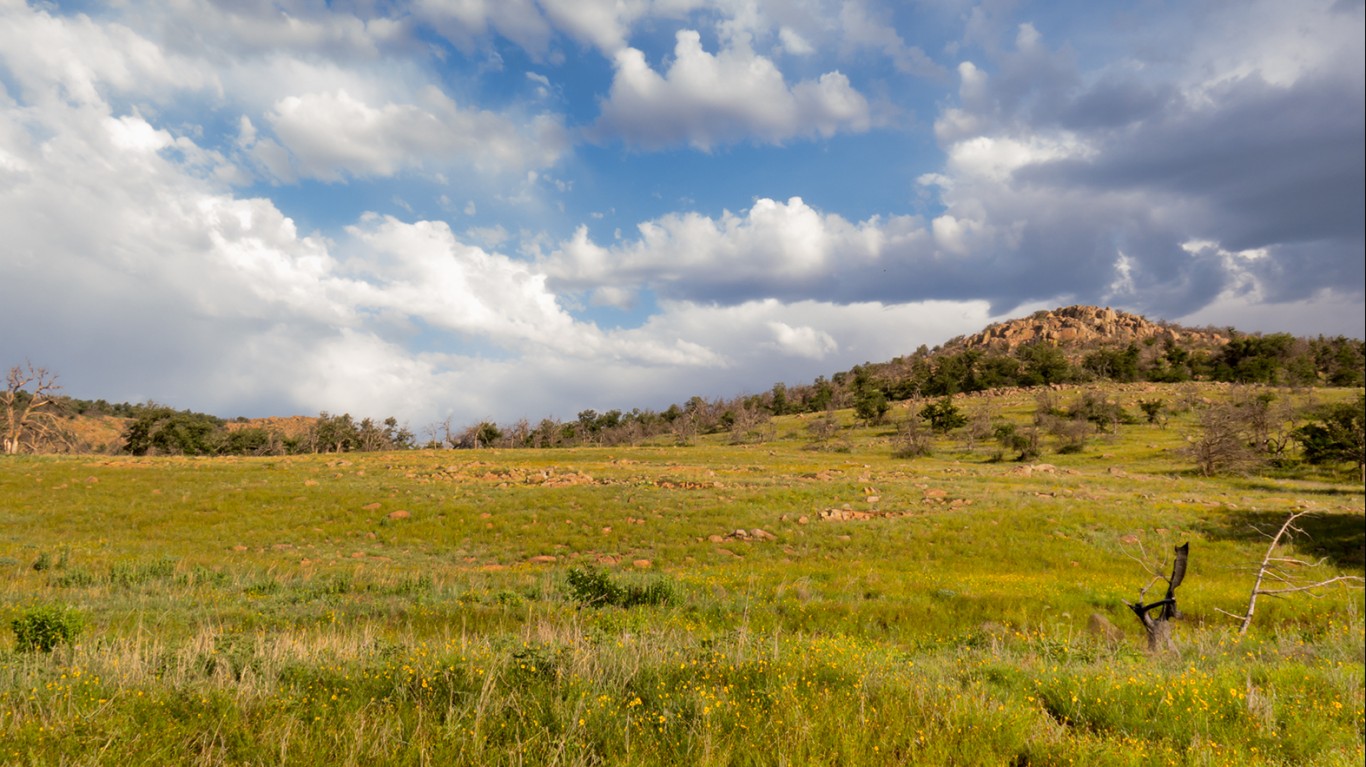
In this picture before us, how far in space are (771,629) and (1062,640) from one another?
5466 millimetres

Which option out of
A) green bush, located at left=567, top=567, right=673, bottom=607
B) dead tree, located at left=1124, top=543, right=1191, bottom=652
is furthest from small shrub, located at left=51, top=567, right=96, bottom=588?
dead tree, located at left=1124, top=543, right=1191, bottom=652

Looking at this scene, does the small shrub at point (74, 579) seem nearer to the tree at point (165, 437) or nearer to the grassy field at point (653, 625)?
the grassy field at point (653, 625)

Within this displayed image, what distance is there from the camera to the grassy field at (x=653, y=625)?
5211 millimetres

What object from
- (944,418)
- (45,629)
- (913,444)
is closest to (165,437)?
(45,629)

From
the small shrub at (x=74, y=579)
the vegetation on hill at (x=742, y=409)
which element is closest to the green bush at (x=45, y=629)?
the small shrub at (x=74, y=579)

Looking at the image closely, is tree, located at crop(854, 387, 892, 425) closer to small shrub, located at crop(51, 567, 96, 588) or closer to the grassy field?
the grassy field

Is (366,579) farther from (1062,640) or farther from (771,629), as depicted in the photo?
(1062,640)

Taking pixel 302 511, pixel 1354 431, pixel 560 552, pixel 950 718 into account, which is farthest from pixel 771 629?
pixel 1354 431

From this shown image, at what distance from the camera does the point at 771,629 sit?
40.9 feet

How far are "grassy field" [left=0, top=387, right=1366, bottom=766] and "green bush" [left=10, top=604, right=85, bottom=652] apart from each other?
17.6 inches

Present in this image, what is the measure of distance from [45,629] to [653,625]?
8925mm

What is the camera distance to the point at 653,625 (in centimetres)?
1066

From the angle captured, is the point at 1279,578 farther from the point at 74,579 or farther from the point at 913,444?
the point at 913,444

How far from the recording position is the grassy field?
5211mm
